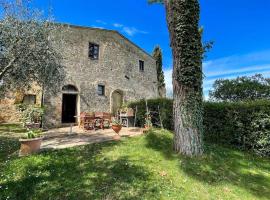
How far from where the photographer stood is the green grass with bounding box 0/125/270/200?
480cm

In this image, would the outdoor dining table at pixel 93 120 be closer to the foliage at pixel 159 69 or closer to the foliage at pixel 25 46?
the foliage at pixel 25 46

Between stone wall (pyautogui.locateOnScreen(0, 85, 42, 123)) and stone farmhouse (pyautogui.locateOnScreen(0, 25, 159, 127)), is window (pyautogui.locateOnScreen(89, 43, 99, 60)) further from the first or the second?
stone wall (pyautogui.locateOnScreen(0, 85, 42, 123))

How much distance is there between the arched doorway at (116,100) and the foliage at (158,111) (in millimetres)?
4300

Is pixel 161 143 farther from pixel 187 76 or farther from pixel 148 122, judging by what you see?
pixel 148 122

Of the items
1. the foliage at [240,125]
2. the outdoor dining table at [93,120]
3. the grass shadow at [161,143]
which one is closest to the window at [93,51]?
the outdoor dining table at [93,120]

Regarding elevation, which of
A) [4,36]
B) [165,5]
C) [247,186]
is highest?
[165,5]

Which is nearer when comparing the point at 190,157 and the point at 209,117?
the point at 190,157

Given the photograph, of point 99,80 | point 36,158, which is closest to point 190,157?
point 36,158

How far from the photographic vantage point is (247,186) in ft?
18.2

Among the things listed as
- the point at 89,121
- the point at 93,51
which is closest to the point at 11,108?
the point at 89,121

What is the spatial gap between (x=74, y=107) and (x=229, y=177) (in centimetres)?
1282

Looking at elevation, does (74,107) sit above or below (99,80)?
below

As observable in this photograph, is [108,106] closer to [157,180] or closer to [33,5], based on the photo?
[33,5]

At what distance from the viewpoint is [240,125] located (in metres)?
8.87
